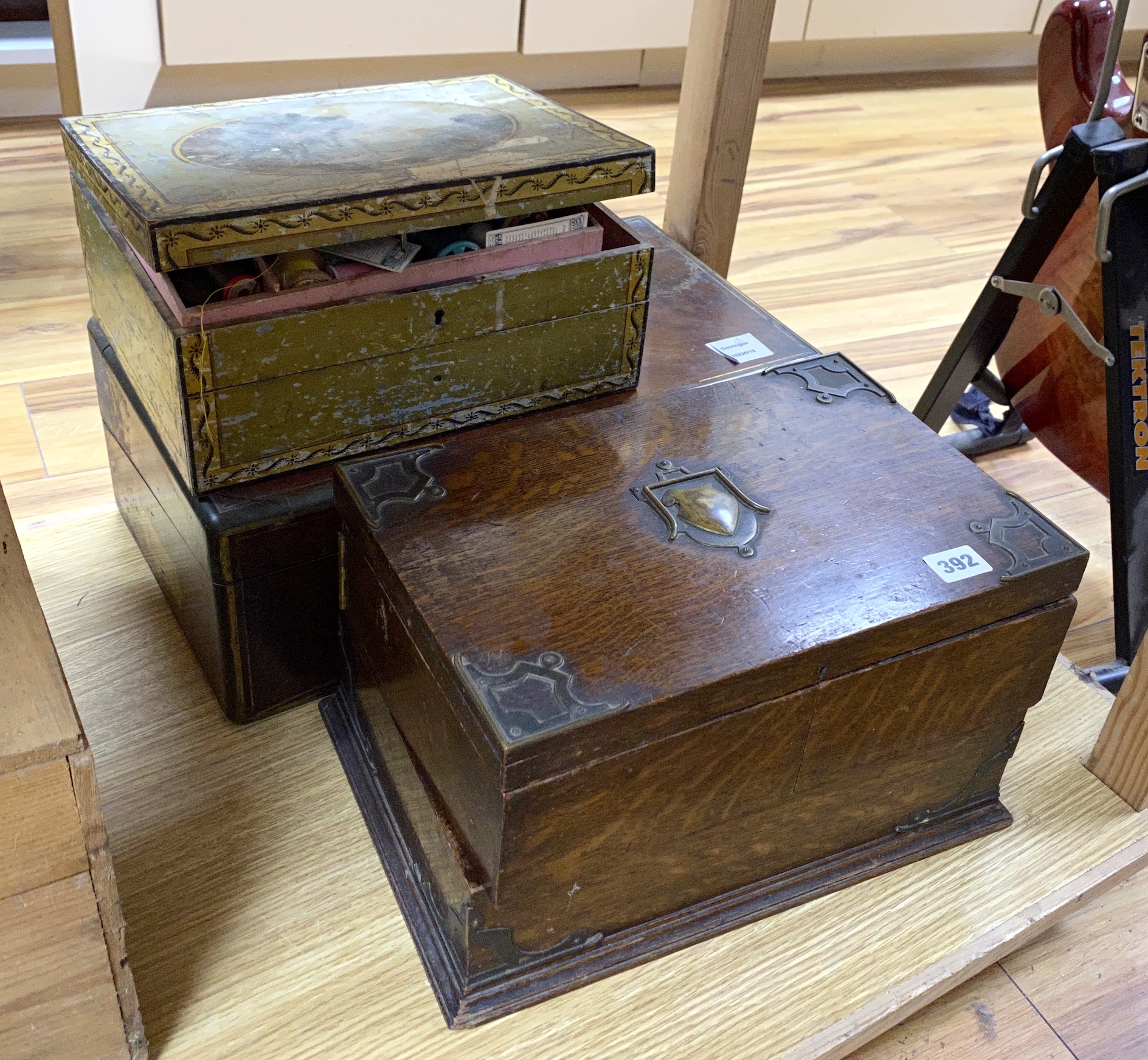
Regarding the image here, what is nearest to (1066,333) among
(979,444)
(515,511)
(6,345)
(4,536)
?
(979,444)

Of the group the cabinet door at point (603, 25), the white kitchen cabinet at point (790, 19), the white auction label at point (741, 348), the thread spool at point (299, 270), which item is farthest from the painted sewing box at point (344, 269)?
the white kitchen cabinet at point (790, 19)

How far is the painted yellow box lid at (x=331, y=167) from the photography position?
0.69 meters

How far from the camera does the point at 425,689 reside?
2.25 ft

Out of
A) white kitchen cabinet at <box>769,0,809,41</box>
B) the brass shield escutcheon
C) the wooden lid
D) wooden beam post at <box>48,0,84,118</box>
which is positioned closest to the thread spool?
the wooden lid

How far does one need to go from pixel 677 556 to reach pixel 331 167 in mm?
333

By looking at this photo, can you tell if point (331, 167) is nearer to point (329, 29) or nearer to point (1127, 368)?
point (1127, 368)

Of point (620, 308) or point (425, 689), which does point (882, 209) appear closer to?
point (620, 308)

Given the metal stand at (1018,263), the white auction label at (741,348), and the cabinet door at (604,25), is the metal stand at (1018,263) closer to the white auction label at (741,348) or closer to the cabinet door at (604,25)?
the white auction label at (741,348)

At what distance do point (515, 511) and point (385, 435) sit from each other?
140 millimetres

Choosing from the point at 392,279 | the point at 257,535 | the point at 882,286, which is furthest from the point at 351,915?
the point at 882,286

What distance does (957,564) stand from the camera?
2.34ft

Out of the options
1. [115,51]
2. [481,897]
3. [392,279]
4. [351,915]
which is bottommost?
[351,915]

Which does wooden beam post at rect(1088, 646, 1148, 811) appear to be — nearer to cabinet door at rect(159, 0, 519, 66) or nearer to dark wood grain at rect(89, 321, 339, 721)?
dark wood grain at rect(89, 321, 339, 721)

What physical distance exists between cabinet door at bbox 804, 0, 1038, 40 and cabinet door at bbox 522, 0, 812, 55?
12 cm
